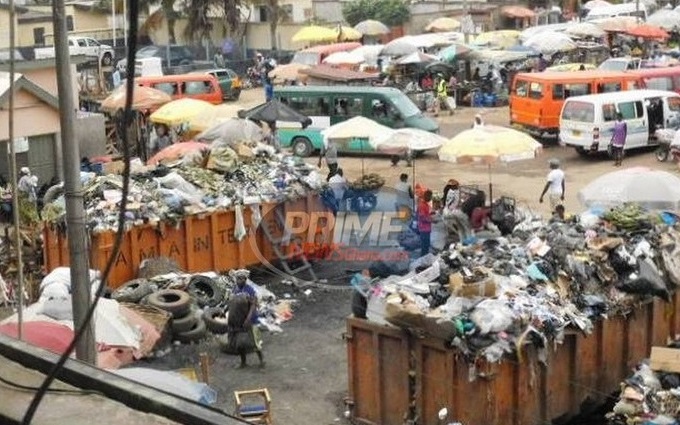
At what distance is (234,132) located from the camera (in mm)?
19984

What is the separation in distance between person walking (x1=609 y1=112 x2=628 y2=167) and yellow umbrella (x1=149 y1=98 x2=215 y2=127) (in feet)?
31.0

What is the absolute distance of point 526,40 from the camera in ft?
131

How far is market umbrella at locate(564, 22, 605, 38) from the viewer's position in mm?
41219

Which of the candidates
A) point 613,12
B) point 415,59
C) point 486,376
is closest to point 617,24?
point 613,12

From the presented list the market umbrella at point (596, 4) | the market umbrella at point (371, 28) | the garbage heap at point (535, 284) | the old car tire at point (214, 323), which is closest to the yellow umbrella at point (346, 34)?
the market umbrella at point (371, 28)

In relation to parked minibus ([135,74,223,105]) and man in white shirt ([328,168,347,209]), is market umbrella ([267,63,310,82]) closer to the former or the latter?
parked minibus ([135,74,223,105])

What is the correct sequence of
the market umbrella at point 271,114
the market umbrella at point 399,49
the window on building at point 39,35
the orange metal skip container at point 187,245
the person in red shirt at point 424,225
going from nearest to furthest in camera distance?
the orange metal skip container at point 187,245
the person in red shirt at point 424,225
the market umbrella at point 271,114
the market umbrella at point 399,49
the window on building at point 39,35

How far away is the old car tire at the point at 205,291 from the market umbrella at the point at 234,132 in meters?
5.65

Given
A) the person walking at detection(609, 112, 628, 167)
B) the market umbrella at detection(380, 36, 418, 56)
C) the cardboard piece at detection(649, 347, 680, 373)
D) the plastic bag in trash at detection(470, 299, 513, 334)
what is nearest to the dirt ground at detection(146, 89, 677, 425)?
the plastic bag in trash at detection(470, 299, 513, 334)

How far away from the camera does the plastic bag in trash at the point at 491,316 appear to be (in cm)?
902

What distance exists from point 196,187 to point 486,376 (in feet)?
24.6

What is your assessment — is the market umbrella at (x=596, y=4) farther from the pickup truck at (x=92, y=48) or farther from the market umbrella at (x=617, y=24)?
the pickup truck at (x=92, y=48)

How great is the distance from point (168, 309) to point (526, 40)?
29.5 metres

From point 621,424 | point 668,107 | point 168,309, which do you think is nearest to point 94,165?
point 168,309
